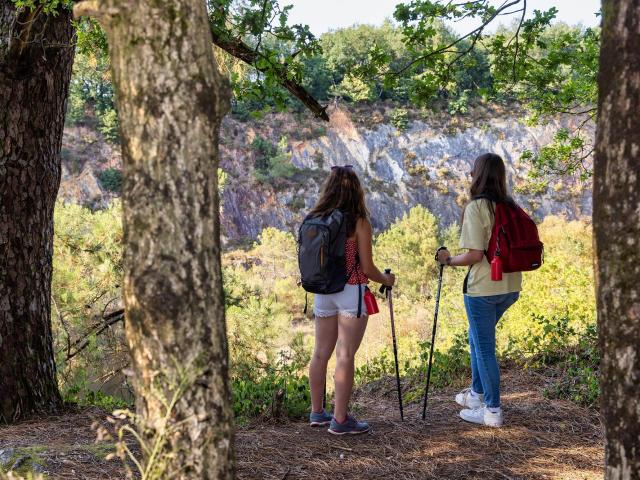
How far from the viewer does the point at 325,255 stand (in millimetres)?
3354

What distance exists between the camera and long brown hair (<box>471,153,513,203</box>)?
11.8 ft

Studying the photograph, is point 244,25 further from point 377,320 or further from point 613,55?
point 377,320

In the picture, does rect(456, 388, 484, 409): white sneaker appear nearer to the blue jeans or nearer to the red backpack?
the blue jeans

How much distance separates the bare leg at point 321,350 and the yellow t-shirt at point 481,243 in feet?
2.56

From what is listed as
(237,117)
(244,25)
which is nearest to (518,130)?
(237,117)

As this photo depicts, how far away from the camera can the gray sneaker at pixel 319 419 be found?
3766 mm

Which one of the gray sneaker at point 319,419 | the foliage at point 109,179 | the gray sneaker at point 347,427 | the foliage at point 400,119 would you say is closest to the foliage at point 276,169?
the foliage at point 400,119

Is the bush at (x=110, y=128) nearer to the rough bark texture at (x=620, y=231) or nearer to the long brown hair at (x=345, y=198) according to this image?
the long brown hair at (x=345, y=198)

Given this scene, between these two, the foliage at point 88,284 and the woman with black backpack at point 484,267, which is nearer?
the woman with black backpack at point 484,267

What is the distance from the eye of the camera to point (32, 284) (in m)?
3.91

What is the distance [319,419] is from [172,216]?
2.34 metres

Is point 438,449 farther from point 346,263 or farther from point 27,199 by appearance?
point 27,199

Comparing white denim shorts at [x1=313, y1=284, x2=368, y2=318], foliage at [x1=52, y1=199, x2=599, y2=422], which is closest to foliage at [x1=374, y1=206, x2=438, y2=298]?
foliage at [x1=52, y1=199, x2=599, y2=422]

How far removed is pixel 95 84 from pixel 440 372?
42.2 m
